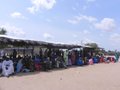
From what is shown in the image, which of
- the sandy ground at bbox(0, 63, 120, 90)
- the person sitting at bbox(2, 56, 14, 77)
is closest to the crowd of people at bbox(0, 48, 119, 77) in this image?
the person sitting at bbox(2, 56, 14, 77)

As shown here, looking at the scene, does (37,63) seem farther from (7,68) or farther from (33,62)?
(7,68)

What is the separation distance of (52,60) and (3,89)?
11106 mm

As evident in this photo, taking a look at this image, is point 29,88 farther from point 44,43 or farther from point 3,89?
point 44,43

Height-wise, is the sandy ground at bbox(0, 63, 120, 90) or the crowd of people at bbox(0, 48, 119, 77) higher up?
the crowd of people at bbox(0, 48, 119, 77)

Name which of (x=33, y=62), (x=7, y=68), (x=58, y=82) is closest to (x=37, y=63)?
(x=33, y=62)

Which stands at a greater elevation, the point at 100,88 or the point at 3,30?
the point at 3,30

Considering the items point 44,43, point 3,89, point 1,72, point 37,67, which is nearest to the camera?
point 3,89

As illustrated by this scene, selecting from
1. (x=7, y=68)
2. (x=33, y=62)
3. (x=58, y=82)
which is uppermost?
(x=33, y=62)

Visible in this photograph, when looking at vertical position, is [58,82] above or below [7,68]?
below

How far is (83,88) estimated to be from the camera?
10703 mm

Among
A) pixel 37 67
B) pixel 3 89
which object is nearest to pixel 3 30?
pixel 37 67

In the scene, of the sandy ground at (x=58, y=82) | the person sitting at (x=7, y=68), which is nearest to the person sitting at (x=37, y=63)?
the person sitting at (x=7, y=68)

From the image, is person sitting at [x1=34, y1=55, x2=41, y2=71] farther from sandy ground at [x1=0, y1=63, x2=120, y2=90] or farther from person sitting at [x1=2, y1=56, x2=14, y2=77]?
sandy ground at [x1=0, y1=63, x2=120, y2=90]

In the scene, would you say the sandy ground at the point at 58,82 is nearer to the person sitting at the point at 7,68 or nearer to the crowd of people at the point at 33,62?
the person sitting at the point at 7,68
